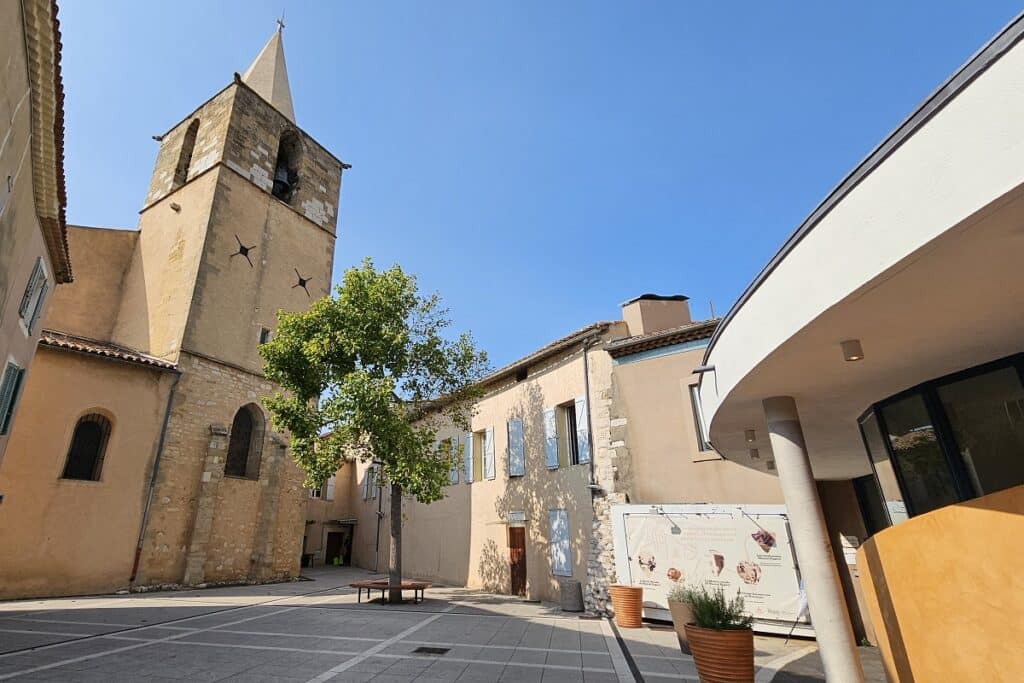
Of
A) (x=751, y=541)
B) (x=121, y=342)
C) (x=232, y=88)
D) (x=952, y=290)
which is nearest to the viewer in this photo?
(x=952, y=290)

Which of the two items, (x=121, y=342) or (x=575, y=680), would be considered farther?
(x=121, y=342)

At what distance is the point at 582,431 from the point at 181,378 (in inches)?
461

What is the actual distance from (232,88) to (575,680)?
860 inches

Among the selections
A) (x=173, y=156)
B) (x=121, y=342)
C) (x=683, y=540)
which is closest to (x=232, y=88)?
(x=173, y=156)

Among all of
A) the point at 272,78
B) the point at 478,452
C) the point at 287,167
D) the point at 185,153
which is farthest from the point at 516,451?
the point at 272,78

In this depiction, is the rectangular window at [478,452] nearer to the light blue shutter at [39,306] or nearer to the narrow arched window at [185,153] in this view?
the light blue shutter at [39,306]

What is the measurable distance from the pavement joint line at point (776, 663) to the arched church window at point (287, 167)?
21.2m

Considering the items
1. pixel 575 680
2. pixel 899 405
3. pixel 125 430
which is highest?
pixel 125 430

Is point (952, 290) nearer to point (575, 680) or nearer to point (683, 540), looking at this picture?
point (575, 680)

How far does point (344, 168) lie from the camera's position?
23359mm

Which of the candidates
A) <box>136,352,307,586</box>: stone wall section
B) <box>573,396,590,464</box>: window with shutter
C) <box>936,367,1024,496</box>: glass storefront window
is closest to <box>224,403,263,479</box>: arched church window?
<box>136,352,307,586</box>: stone wall section

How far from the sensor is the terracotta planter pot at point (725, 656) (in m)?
4.90

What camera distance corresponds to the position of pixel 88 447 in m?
12.7

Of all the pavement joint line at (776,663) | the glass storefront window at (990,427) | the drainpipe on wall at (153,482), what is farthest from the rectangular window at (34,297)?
the glass storefront window at (990,427)
